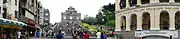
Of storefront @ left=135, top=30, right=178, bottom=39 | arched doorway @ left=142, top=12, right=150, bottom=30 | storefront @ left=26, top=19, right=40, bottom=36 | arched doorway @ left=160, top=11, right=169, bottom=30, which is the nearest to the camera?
storefront @ left=135, top=30, right=178, bottom=39

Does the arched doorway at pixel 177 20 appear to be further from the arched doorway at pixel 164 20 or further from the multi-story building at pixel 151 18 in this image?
the arched doorway at pixel 164 20

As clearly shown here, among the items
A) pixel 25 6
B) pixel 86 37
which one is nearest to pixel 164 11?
pixel 86 37

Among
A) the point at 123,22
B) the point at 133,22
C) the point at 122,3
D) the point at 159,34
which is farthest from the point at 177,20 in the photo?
the point at 123,22

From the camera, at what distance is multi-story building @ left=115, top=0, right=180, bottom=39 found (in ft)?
152

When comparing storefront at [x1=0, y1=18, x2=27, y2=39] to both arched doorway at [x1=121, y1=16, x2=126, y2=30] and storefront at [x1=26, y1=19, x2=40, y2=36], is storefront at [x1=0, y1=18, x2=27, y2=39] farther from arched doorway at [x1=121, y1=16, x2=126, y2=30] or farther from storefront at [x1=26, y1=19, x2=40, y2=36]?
storefront at [x1=26, y1=19, x2=40, y2=36]

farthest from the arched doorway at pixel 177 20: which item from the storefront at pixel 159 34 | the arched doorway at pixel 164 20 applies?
the storefront at pixel 159 34

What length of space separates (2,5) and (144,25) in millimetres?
17509

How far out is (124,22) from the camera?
185 ft

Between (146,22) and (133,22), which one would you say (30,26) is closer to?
(133,22)

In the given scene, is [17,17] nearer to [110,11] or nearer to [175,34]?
[175,34]

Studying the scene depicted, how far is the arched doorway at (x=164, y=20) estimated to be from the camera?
47969 millimetres

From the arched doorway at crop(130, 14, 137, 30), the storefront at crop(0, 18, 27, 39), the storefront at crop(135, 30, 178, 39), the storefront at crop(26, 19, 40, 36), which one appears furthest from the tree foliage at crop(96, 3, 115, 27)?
the storefront at crop(0, 18, 27, 39)

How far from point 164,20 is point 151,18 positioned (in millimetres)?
2471

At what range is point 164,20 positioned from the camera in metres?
48.8
